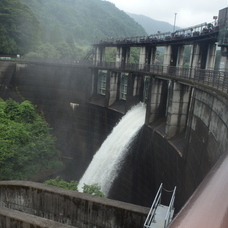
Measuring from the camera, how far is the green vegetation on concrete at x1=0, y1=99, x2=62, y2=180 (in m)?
19.7

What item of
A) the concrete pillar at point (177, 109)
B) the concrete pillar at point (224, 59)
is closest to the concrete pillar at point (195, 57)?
the concrete pillar at point (224, 59)

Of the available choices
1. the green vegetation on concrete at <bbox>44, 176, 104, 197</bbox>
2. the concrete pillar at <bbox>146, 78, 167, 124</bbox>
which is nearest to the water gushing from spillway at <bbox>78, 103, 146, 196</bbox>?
the concrete pillar at <bbox>146, 78, 167, 124</bbox>

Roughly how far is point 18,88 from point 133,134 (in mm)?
17628

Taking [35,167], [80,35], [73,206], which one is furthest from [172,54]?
[80,35]

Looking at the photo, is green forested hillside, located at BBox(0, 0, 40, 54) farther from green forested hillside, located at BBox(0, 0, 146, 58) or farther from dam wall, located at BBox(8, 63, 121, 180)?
dam wall, located at BBox(8, 63, 121, 180)

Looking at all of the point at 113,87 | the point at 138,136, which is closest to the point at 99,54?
the point at 113,87

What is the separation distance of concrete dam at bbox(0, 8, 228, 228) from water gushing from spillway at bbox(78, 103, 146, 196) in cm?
45

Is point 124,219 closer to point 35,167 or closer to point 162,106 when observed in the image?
point 162,106

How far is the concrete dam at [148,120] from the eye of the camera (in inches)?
380

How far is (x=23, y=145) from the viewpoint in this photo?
22.0m

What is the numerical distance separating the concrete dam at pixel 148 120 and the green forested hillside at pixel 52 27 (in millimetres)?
17237

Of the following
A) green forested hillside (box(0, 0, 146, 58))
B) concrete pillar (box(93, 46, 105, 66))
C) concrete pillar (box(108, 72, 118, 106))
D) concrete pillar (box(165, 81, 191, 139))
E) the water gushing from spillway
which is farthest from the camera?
green forested hillside (box(0, 0, 146, 58))

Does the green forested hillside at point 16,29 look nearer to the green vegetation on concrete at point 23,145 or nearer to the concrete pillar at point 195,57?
the green vegetation on concrete at point 23,145

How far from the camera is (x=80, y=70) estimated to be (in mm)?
29047
